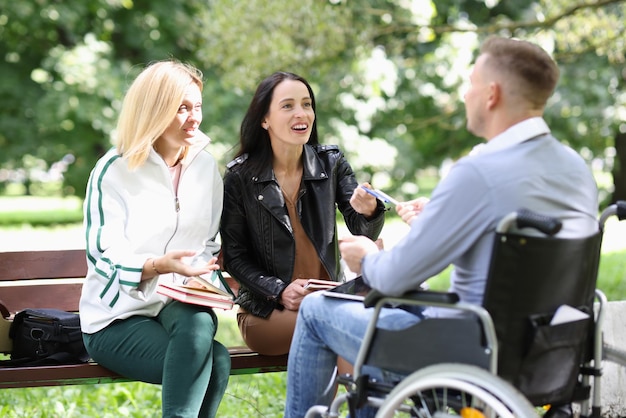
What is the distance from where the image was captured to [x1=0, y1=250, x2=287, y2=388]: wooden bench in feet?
12.8

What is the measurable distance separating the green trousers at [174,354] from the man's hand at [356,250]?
824mm

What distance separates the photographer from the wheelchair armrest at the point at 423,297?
9.11ft

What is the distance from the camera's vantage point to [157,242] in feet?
12.7

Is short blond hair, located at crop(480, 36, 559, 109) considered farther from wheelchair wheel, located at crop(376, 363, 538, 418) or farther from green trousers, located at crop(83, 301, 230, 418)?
green trousers, located at crop(83, 301, 230, 418)

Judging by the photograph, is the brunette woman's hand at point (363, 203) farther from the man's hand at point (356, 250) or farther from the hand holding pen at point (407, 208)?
the man's hand at point (356, 250)

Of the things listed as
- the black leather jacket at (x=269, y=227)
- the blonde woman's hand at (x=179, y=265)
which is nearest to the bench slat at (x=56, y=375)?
the blonde woman's hand at (x=179, y=265)

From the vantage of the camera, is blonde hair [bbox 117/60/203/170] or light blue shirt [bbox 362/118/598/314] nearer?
light blue shirt [bbox 362/118/598/314]

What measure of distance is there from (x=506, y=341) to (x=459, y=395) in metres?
0.22

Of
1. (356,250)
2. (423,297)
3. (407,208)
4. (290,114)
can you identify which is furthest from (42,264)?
(423,297)

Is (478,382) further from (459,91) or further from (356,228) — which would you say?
(459,91)

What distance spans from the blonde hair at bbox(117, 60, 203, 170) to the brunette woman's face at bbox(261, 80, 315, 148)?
1.47 feet

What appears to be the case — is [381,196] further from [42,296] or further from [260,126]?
[42,296]

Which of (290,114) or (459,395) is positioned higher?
(290,114)

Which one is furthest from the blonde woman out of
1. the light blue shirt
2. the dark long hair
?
the light blue shirt
